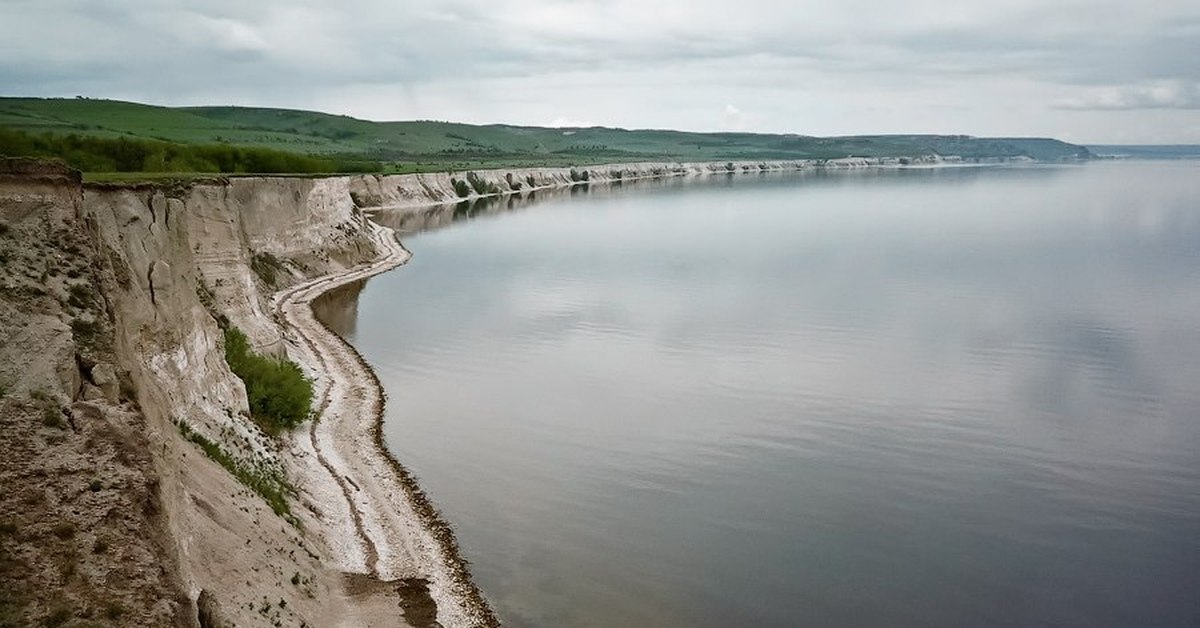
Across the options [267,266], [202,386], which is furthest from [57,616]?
[267,266]

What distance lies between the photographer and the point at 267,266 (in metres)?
47.9

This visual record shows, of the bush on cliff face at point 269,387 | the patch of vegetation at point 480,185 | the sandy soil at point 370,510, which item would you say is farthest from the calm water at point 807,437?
the patch of vegetation at point 480,185

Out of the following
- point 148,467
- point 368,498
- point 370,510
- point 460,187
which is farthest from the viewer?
point 460,187

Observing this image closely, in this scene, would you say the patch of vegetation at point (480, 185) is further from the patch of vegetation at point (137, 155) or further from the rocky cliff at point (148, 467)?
the rocky cliff at point (148, 467)

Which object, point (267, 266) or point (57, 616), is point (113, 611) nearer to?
Answer: point (57, 616)

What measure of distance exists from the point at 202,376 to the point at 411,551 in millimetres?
6329

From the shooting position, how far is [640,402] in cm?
3003

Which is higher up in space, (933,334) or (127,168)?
(127,168)

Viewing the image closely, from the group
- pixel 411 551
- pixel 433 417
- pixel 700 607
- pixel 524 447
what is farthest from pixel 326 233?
pixel 700 607

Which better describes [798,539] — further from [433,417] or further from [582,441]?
[433,417]

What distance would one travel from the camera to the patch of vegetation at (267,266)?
151 ft

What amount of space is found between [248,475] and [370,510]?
3211 mm

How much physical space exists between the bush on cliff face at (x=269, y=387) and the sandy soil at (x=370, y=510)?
0.67 metres

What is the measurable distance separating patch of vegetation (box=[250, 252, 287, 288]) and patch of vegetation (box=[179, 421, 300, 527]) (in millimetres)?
28191
